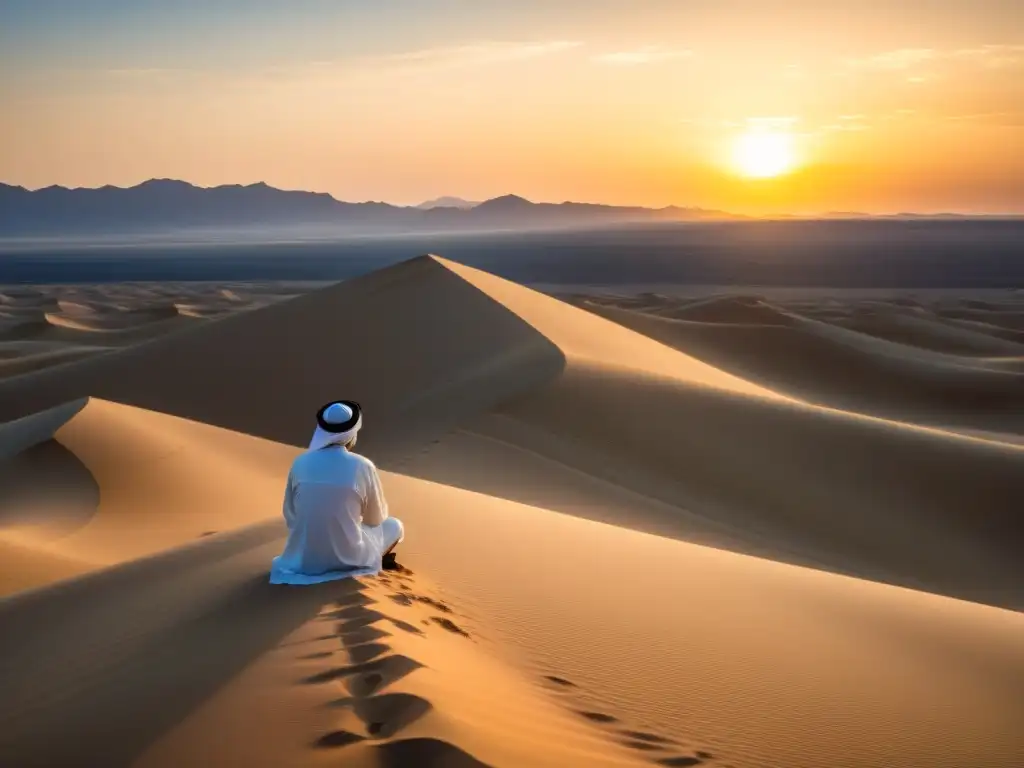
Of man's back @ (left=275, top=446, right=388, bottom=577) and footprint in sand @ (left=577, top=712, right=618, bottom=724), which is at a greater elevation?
man's back @ (left=275, top=446, right=388, bottom=577)

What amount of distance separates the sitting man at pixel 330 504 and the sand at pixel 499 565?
0.19 metres

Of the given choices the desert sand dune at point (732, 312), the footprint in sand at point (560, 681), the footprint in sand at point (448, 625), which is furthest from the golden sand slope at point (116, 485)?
the desert sand dune at point (732, 312)

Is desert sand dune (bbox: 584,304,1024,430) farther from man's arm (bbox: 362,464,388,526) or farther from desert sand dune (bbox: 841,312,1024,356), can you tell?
man's arm (bbox: 362,464,388,526)

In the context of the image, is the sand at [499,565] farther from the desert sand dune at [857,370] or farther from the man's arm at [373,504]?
the desert sand dune at [857,370]

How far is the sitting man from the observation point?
5.22 meters

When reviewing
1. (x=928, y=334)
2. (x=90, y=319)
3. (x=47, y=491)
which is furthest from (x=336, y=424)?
(x=90, y=319)

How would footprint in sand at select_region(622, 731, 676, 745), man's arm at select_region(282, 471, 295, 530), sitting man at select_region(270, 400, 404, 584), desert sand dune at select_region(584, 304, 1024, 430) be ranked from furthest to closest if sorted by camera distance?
desert sand dune at select_region(584, 304, 1024, 430) < man's arm at select_region(282, 471, 295, 530) < sitting man at select_region(270, 400, 404, 584) < footprint in sand at select_region(622, 731, 676, 745)

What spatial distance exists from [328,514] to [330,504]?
0.19ft

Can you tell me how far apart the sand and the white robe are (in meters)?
0.18

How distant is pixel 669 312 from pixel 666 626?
115 ft

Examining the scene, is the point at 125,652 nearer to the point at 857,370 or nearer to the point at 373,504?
the point at 373,504

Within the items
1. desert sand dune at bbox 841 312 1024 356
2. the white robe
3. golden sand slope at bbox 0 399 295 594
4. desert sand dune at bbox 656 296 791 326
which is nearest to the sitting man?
the white robe

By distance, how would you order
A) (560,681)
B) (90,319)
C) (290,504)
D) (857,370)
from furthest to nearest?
(90,319), (857,370), (290,504), (560,681)

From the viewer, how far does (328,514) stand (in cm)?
526
